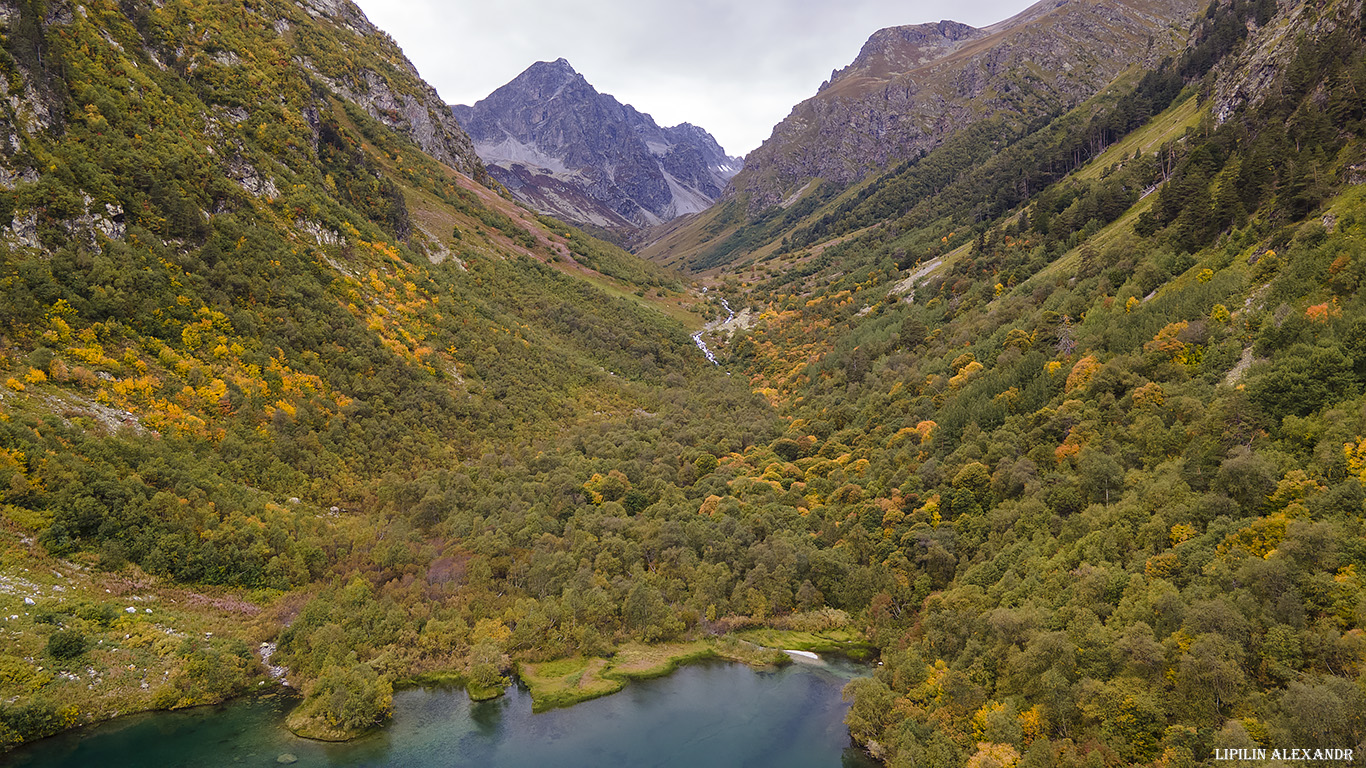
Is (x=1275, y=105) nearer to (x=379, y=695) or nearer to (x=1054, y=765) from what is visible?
(x=1054, y=765)

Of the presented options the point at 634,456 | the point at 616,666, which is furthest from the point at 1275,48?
the point at 616,666

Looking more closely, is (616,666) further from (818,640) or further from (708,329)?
(708,329)

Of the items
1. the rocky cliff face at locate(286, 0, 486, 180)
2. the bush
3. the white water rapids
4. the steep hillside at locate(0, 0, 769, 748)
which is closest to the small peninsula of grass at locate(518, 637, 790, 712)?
the steep hillside at locate(0, 0, 769, 748)

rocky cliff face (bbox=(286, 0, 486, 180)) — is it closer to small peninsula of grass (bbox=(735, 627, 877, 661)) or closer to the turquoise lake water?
the turquoise lake water

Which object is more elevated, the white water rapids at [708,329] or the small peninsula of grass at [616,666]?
the white water rapids at [708,329]

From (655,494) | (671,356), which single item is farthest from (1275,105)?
(671,356)

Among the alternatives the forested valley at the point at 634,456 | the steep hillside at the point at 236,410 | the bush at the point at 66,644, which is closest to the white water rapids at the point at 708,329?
the steep hillside at the point at 236,410

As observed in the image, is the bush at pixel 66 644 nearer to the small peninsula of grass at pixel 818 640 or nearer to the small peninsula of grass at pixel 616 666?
the small peninsula of grass at pixel 616 666

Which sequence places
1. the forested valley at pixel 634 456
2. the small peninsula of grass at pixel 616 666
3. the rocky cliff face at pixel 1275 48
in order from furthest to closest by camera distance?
the rocky cliff face at pixel 1275 48
the small peninsula of grass at pixel 616 666
the forested valley at pixel 634 456
